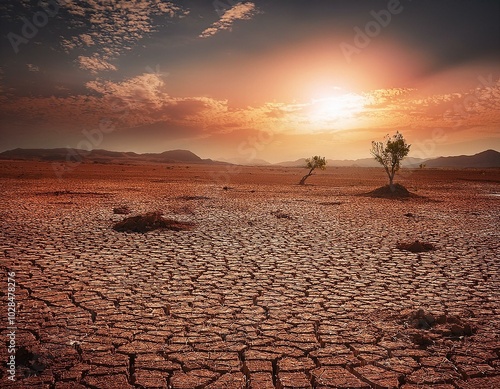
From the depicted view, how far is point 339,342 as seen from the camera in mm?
4125

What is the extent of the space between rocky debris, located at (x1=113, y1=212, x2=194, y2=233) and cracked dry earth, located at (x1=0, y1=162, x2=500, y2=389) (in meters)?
0.39

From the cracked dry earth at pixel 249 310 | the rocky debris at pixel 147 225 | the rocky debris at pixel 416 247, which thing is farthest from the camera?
the rocky debris at pixel 147 225

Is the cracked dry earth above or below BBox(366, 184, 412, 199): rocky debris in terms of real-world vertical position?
below

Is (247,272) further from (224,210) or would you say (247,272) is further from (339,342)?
(224,210)

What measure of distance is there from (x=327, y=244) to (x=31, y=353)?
24.3 ft

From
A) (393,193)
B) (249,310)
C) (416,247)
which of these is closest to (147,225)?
(249,310)

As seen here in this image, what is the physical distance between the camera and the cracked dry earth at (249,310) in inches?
137

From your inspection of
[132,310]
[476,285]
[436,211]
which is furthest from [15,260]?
[436,211]

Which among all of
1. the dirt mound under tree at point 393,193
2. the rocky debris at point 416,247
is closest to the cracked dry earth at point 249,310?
the rocky debris at point 416,247

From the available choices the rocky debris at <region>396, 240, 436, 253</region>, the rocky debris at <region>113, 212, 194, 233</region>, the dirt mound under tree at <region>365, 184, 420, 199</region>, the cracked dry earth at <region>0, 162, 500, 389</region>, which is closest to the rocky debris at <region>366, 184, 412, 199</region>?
the dirt mound under tree at <region>365, 184, 420, 199</region>

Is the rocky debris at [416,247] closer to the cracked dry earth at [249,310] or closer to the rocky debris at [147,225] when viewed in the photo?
the cracked dry earth at [249,310]

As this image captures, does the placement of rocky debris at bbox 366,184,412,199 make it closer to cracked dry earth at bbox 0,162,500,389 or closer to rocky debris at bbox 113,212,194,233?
cracked dry earth at bbox 0,162,500,389

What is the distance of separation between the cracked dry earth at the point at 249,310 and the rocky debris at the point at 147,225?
0.39 m

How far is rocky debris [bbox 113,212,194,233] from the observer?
35.2 ft
